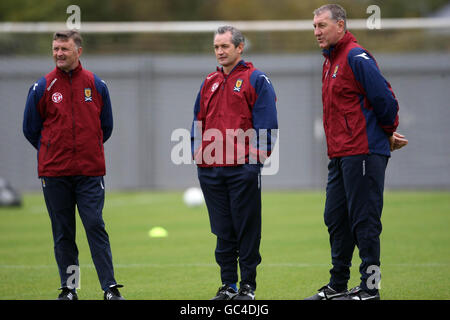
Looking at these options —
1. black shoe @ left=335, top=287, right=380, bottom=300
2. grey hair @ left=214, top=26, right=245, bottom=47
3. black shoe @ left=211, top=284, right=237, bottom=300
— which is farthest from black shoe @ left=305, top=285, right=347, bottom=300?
grey hair @ left=214, top=26, right=245, bottom=47

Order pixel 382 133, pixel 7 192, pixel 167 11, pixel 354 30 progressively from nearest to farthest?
pixel 382 133 < pixel 7 192 < pixel 354 30 < pixel 167 11

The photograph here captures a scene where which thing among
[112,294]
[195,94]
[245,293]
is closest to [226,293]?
[245,293]

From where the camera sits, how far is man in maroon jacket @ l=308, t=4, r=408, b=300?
6.63 meters

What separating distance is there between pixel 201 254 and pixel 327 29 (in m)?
4.68

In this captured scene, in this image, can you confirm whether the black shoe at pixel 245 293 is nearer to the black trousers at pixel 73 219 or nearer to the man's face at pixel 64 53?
the black trousers at pixel 73 219

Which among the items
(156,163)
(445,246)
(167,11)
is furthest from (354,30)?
(167,11)

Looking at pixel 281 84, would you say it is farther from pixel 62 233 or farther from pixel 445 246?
pixel 62 233

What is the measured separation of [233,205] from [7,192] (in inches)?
497

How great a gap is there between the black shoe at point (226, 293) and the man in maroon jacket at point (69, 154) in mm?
917

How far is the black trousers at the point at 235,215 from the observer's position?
271 inches

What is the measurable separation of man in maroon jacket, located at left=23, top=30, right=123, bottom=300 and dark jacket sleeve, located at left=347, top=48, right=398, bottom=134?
7.97 ft

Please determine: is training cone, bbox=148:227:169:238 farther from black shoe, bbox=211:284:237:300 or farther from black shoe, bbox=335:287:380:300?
black shoe, bbox=335:287:380:300

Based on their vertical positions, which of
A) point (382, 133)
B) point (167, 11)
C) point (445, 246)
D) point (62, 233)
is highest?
point (167, 11)

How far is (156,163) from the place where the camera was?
2536 cm
